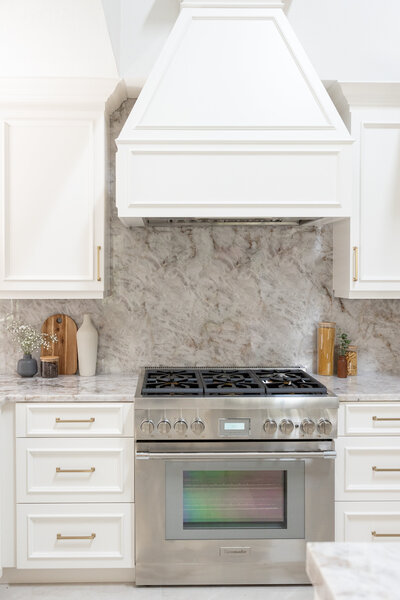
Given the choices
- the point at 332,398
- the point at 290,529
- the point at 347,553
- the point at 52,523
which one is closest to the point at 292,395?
the point at 332,398

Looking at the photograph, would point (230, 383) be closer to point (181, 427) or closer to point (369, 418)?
point (181, 427)

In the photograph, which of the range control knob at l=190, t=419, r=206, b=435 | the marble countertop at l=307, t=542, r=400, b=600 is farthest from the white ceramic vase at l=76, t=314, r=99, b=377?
the marble countertop at l=307, t=542, r=400, b=600

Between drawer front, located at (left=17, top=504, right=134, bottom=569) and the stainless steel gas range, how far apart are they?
94mm

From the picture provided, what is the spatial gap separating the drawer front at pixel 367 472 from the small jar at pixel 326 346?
0.61 metres

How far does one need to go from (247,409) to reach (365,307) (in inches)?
45.9

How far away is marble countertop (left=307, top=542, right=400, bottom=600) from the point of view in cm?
84

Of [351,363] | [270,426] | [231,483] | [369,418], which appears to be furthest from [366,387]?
[231,483]

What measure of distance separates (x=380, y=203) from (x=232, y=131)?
0.88 m

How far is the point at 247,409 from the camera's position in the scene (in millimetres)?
2539

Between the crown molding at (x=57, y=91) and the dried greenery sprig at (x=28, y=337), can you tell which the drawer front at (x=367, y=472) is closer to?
the dried greenery sprig at (x=28, y=337)

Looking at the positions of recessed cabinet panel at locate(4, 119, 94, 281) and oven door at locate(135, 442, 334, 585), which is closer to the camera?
oven door at locate(135, 442, 334, 585)

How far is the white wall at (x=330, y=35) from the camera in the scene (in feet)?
9.26

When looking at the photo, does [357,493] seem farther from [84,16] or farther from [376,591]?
[84,16]

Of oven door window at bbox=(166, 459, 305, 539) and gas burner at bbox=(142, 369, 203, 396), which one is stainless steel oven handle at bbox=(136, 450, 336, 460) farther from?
gas burner at bbox=(142, 369, 203, 396)
